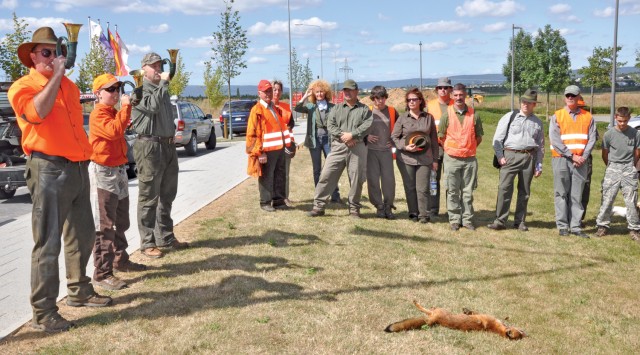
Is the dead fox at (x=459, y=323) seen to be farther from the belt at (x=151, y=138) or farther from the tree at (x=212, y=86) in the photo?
the tree at (x=212, y=86)

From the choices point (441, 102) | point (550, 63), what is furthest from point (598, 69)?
point (441, 102)

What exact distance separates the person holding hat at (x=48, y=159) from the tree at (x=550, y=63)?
173 feet

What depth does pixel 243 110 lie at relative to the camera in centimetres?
2956

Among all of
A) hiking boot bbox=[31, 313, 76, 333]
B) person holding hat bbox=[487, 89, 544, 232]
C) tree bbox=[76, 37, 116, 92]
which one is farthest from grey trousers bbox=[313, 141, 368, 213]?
tree bbox=[76, 37, 116, 92]

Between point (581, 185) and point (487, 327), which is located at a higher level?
point (581, 185)

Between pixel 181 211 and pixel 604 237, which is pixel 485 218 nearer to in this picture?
pixel 604 237

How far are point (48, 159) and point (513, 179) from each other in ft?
20.2

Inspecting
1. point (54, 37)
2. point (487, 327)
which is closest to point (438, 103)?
point (487, 327)

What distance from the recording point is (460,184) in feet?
28.0

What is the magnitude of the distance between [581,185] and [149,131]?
5637 millimetres

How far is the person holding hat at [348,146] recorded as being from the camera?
873cm

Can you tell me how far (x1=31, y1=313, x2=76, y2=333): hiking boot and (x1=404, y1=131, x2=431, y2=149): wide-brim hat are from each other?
211 inches

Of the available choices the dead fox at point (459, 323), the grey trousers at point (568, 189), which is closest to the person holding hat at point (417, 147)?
the grey trousers at point (568, 189)

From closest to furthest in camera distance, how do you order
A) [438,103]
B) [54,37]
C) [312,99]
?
[54,37], [438,103], [312,99]
